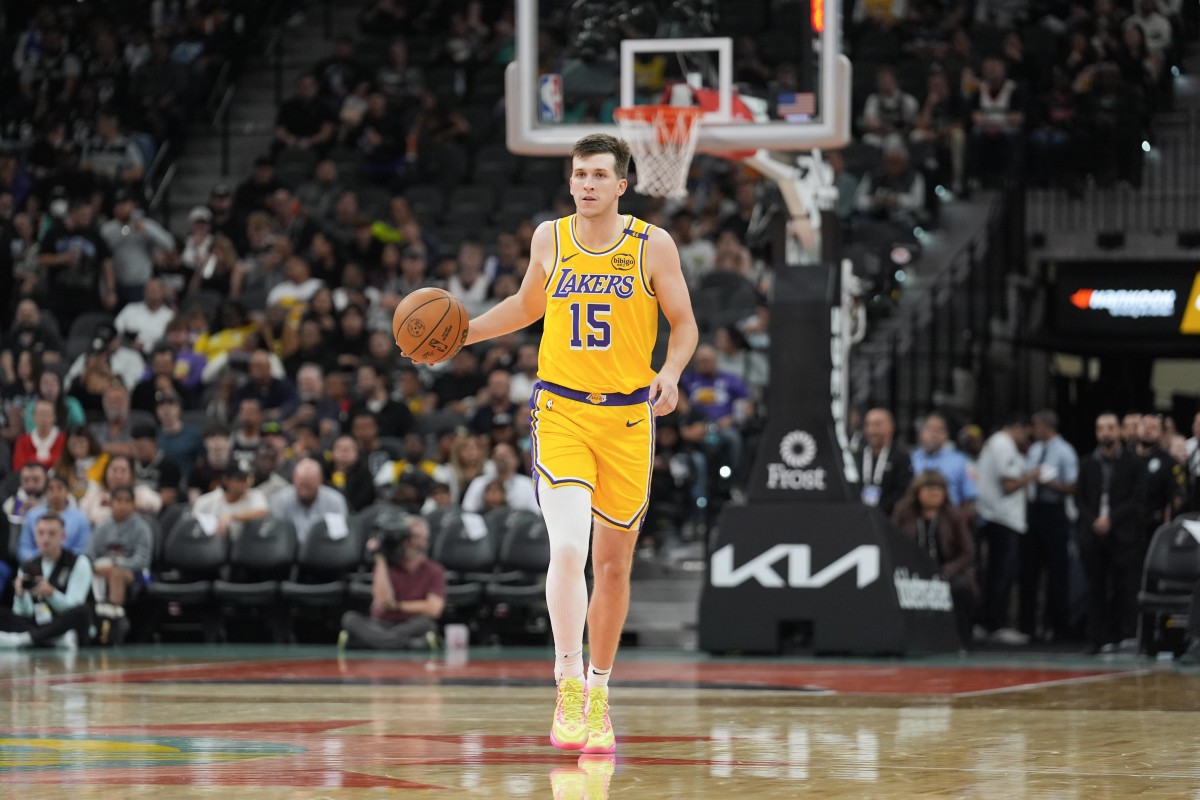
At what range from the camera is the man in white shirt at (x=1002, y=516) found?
16.1 m

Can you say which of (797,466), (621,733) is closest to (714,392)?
(797,466)

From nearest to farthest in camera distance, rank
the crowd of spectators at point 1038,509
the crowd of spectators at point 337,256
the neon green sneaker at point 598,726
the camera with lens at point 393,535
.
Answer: the neon green sneaker at point 598,726, the camera with lens at point 393,535, the crowd of spectators at point 1038,509, the crowd of spectators at point 337,256

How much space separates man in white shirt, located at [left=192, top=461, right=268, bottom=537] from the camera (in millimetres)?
16047

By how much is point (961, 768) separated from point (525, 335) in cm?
1355

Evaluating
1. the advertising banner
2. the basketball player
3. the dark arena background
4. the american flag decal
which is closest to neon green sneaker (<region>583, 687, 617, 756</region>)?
the basketball player

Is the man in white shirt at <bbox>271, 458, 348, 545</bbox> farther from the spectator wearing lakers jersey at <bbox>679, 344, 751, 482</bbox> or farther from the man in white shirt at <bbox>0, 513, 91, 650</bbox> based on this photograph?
the spectator wearing lakers jersey at <bbox>679, 344, 751, 482</bbox>

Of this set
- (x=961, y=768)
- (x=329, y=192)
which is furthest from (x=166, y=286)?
(x=961, y=768)

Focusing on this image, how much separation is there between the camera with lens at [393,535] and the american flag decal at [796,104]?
4.18m

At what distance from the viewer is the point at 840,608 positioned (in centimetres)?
1348

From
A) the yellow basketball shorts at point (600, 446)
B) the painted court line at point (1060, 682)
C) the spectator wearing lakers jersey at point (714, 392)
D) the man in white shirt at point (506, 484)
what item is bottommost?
the painted court line at point (1060, 682)

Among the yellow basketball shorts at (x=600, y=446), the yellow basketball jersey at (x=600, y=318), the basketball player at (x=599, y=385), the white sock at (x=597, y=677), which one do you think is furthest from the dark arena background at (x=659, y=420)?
the yellow basketball jersey at (x=600, y=318)

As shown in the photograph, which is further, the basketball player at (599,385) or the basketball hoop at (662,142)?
the basketball hoop at (662,142)

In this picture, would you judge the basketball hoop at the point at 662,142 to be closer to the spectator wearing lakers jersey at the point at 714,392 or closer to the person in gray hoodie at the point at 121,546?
the spectator wearing lakers jersey at the point at 714,392

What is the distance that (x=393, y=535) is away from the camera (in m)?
14.6
